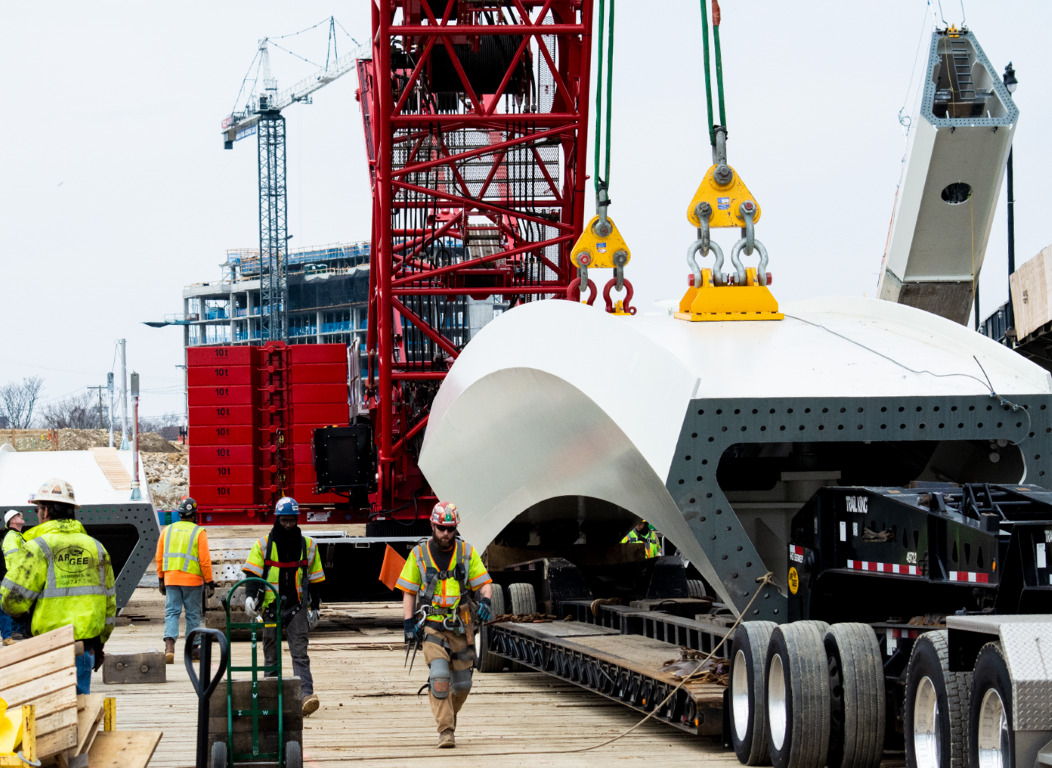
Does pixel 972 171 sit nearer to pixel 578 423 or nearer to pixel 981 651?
pixel 578 423

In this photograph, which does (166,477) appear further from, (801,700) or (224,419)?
(801,700)

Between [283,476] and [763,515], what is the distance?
42.4ft

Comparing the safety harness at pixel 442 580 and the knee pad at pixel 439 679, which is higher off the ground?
the safety harness at pixel 442 580

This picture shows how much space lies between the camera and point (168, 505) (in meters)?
56.0

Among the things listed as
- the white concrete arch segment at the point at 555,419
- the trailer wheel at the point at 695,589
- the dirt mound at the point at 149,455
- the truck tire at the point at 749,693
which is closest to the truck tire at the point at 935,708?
the truck tire at the point at 749,693

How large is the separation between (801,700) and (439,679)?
2841mm

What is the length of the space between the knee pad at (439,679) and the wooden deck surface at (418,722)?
0.38 metres

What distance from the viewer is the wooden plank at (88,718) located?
778 centimetres

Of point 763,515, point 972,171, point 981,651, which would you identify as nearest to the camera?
point 981,651

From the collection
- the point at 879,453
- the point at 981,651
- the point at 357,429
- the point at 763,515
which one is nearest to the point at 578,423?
the point at 763,515

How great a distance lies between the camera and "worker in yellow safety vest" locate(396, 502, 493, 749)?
393 inches

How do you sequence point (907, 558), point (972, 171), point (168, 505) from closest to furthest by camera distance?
point (907, 558) → point (972, 171) → point (168, 505)

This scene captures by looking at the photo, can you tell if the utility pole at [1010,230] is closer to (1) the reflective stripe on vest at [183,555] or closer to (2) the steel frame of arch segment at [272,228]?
(1) the reflective stripe on vest at [183,555]

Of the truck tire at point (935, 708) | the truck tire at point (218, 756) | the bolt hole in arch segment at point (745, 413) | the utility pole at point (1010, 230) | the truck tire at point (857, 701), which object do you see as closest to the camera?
the truck tire at point (935, 708)
